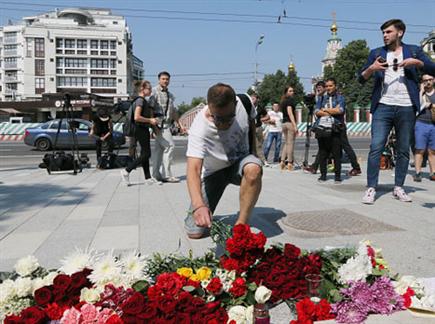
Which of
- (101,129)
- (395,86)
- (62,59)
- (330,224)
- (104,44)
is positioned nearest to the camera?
(330,224)

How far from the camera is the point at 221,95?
10.2 feet

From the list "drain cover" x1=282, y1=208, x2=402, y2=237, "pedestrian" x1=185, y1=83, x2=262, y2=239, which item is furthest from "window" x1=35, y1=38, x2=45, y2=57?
"pedestrian" x1=185, y1=83, x2=262, y2=239

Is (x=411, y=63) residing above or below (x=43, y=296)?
above

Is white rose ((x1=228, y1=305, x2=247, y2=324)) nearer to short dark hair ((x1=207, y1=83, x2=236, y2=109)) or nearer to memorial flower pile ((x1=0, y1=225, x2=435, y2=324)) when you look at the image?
memorial flower pile ((x1=0, y1=225, x2=435, y2=324))

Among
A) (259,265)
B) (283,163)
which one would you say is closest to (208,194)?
(259,265)

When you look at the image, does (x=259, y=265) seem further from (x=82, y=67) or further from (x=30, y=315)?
(x=82, y=67)

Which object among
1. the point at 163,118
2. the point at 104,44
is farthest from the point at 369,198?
the point at 104,44

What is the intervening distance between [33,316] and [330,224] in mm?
3126

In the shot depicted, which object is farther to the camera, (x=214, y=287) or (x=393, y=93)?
(x=393, y=93)

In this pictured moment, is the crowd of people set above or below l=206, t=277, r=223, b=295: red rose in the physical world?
above

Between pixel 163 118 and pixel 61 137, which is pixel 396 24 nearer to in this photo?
pixel 163 118

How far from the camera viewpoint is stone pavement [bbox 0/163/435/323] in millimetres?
3636

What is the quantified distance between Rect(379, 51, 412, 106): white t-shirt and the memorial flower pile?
11.0ft

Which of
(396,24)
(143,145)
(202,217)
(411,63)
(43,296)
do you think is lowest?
(43,296)
